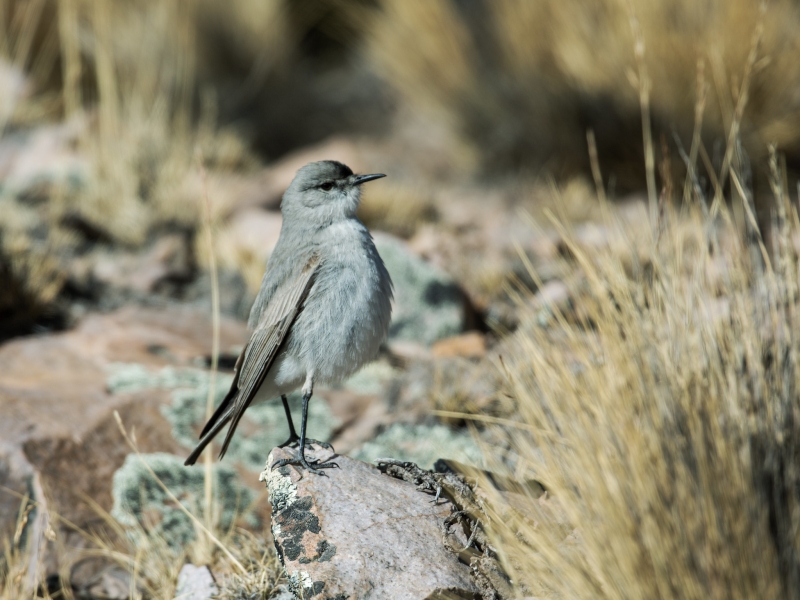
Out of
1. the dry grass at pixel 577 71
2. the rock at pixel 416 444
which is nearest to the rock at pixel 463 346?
the rock at pixel 416 444

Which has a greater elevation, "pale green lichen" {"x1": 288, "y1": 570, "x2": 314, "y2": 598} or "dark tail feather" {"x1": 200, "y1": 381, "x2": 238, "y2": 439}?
"dark tail feather" {"x1": 200, "y1": 381, "x2": 238, "y2": 439}

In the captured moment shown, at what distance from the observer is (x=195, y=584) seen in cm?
298

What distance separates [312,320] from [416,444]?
1.07 m

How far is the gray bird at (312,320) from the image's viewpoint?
3.14 m

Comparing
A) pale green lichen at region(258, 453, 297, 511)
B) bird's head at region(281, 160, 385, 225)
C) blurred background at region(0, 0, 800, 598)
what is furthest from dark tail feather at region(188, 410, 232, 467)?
bird's head at region(281, 160, 385, 225)

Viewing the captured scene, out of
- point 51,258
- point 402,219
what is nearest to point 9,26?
point 51,258

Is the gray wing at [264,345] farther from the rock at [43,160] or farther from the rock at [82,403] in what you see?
the rock at [43,160]

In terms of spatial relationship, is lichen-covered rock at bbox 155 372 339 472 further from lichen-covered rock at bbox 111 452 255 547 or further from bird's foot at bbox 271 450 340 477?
bird's foot at bbox 271 450 340 477

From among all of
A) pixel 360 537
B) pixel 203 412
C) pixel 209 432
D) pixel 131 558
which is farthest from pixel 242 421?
pixel 360 537

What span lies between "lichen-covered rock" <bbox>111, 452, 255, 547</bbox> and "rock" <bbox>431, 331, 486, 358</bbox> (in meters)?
1.62

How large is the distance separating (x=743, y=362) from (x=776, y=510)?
0.53 metres

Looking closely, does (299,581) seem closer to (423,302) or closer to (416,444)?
(416,444)

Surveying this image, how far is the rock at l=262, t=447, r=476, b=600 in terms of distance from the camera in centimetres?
238

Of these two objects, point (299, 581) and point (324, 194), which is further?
point (324, 194)
